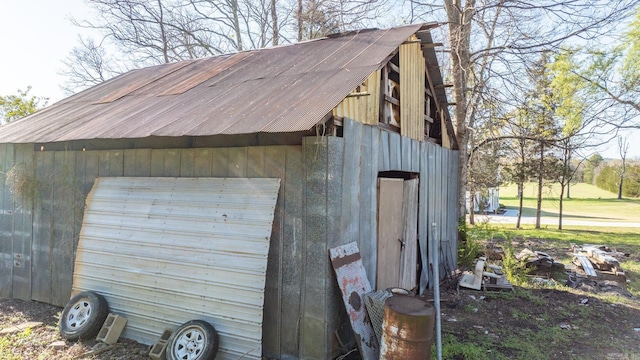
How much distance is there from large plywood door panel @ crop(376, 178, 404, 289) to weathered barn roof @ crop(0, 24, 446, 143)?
67.1 inches

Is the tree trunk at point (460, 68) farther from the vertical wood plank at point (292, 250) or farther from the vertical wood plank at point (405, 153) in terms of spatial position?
the vertical wood plank at point (292, 250)

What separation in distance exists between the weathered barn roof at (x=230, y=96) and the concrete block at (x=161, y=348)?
7.72 ft

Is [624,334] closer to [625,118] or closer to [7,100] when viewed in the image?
[625,118]

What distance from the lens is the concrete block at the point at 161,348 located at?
4.04m

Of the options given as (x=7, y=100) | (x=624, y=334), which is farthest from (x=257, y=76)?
(x=7, y=100)

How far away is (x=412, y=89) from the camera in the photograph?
6.65 metres

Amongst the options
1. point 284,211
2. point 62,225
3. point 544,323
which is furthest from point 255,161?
point 544,323

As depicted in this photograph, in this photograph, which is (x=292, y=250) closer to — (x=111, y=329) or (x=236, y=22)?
(x=111, y=329)

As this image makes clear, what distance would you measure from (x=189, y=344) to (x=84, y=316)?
1817 millimetres

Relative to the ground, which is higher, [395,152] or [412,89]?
[412,89]

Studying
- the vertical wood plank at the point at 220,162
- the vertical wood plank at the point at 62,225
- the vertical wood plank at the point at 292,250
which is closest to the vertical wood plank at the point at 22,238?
the vertical wood plank at the point at 62,225

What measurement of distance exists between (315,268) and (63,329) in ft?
11.2

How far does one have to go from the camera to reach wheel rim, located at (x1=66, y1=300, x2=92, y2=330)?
4.69 metres

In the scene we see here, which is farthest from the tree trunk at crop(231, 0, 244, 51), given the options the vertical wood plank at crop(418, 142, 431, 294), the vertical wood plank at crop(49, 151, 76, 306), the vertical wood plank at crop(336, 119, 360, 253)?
the vertical wood plank at crop(336, 119, 360, 253)
